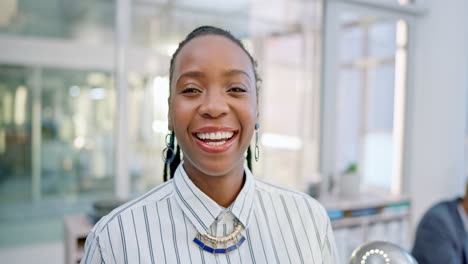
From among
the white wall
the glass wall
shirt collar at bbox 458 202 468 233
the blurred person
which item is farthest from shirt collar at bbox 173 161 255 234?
the white wall

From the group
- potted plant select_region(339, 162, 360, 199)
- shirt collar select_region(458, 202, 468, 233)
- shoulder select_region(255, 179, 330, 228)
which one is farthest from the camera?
potted plant select_region(339, 162, 360, 199)

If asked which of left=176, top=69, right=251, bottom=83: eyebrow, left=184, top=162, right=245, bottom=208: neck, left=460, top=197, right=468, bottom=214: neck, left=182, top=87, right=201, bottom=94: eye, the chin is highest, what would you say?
left=176, top=69, right=251, bottom=83: eyebrow

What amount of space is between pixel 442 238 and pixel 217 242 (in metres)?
1.74

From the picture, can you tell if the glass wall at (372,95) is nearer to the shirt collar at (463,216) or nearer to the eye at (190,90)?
the shirt collar at (463,216)

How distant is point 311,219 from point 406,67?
361cm

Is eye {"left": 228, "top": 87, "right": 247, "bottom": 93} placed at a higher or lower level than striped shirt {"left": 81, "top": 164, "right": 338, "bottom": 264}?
Answer: higher

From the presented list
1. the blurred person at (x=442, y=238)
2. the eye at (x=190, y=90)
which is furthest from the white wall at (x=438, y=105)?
the eye at (x=190, y=90)

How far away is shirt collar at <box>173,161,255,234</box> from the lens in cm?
90

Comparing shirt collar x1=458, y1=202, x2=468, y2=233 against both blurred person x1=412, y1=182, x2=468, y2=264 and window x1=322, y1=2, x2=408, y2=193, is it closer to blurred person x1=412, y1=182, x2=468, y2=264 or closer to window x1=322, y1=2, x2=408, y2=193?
blurred person x1=412, y1=182, x2=468, y2=264

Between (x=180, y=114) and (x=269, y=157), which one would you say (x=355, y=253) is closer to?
(x=180, y=114)

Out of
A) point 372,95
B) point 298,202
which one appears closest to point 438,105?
point 372,95

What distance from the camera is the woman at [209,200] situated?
85cm

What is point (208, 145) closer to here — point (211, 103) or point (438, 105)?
point (211, 103)

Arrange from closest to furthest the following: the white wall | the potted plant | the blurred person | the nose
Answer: the nose < the blurred person < the potted plant < the white wall
